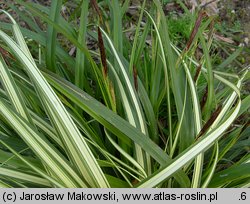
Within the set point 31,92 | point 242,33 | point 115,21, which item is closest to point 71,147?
point 31,92

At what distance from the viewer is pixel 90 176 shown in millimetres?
1112

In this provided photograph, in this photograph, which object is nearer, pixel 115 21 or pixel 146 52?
pixel 115 21

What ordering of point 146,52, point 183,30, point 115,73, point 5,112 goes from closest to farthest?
point 5,112, point 115,73, point 146,52, point 183,30

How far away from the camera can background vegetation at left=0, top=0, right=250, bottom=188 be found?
1.07m

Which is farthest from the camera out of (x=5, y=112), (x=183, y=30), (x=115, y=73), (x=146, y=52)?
(x=183, y=30)

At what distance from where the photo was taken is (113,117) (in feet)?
3.66

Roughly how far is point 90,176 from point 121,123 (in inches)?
7.5

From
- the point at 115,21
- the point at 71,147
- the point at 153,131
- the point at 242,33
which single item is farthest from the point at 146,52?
the point at 242,33

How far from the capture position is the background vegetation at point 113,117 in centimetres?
107
